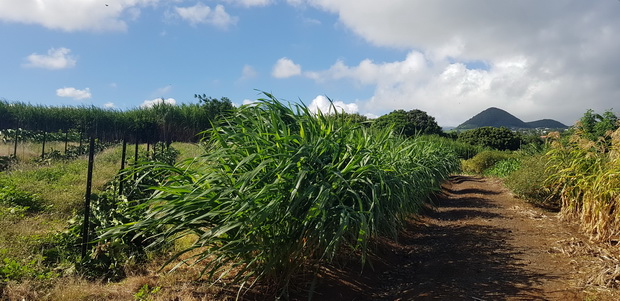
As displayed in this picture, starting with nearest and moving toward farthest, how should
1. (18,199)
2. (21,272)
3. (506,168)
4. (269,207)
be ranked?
(269,207) → (21,272) → (18,199) → (506,168)

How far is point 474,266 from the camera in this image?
406 cm

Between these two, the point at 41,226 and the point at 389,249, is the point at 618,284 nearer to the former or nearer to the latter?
the point at 389,249

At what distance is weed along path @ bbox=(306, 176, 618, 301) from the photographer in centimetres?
334

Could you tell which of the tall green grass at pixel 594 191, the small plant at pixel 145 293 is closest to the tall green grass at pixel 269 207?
the small plant at pixel 145 293

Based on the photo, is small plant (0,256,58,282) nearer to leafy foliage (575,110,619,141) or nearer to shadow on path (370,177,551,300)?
shadow on path (370,177,551,300)

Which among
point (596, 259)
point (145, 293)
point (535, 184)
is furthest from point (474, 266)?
point (535, 184)

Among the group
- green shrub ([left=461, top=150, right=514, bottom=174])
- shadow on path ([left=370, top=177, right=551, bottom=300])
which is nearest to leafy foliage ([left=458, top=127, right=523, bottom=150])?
green shrub ([left=461, top=150, right=514, bottom=174])

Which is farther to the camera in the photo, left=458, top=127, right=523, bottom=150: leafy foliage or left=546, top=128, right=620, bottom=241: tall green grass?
left=458, top=127, right=523, bottom=150: leafy foliage

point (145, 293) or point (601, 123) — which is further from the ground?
point (601, 123)

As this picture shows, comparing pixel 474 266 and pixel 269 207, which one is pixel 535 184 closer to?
pixel 474 266

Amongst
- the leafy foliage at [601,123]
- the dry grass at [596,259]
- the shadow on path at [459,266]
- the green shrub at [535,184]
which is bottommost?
the shadow on path at [459,266]

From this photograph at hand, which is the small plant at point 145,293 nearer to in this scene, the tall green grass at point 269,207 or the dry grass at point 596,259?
the tall green grass at point 269,207

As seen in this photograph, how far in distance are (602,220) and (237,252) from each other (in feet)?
16.0

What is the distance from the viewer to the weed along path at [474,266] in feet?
11.0
